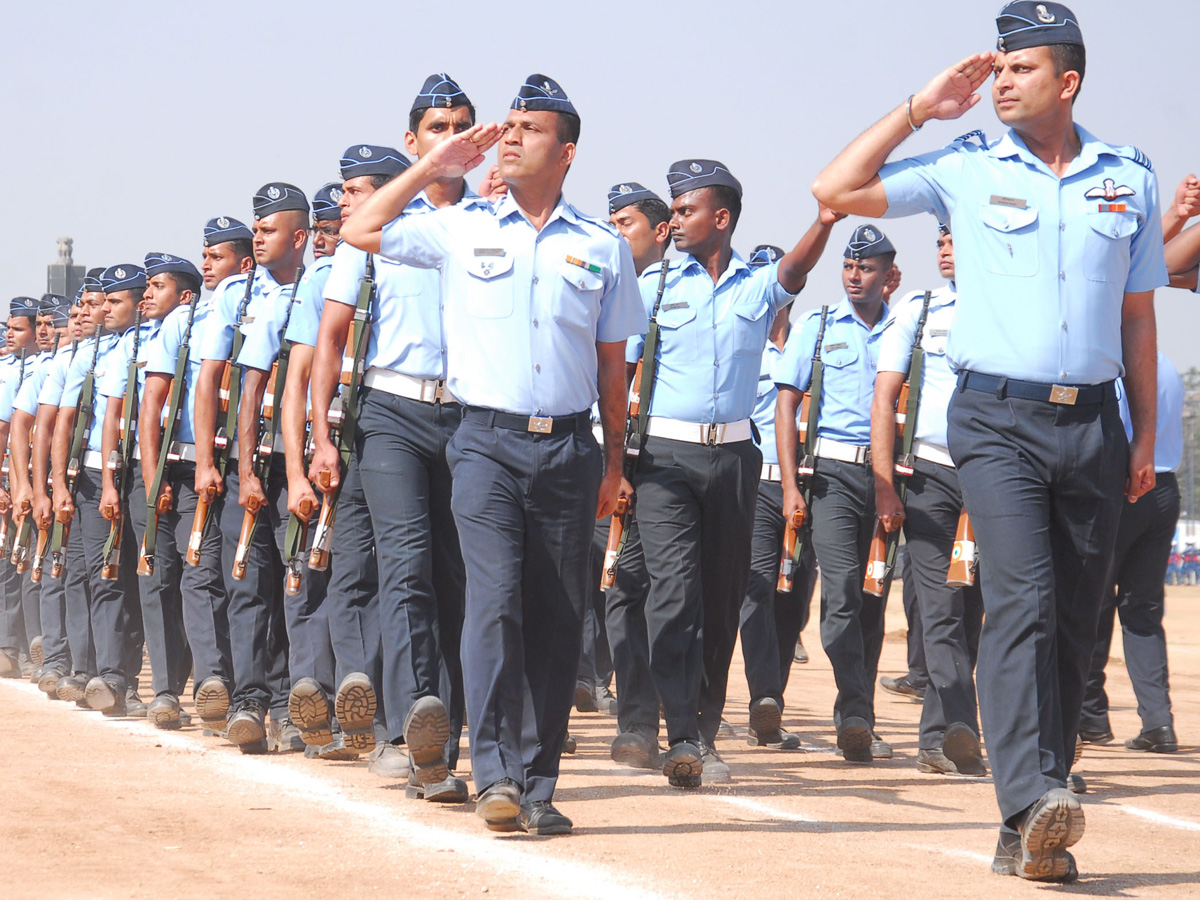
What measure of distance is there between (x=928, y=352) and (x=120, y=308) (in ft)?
19.1

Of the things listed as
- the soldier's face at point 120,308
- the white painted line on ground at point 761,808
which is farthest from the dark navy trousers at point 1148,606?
the soldier's face at point 120,308

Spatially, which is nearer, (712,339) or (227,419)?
(712,339)

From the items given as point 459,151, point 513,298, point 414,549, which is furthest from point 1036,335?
point 414,549

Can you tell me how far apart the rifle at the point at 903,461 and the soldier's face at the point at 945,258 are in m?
0.31

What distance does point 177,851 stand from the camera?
5.45 m

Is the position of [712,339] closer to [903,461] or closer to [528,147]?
[903,461]

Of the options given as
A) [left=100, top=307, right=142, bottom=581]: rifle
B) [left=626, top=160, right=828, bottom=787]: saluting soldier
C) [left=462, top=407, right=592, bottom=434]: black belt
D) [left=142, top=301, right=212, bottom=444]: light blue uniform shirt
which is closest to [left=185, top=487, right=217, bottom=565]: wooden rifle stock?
[left=142, top=301, right=212, bottom=444]: light blue uniform shirt

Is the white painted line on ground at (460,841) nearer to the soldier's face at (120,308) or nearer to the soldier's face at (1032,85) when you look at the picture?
the soldier's face at (1032,85)

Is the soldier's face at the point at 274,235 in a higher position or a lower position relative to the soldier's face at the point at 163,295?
higher

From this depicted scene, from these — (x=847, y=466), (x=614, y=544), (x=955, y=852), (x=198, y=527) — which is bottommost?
(x=955, y=852)

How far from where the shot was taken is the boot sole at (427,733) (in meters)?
6.25

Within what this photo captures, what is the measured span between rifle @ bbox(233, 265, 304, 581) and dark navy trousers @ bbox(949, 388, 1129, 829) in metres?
4.10

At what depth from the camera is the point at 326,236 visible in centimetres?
934

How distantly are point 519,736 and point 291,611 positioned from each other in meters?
2.64
